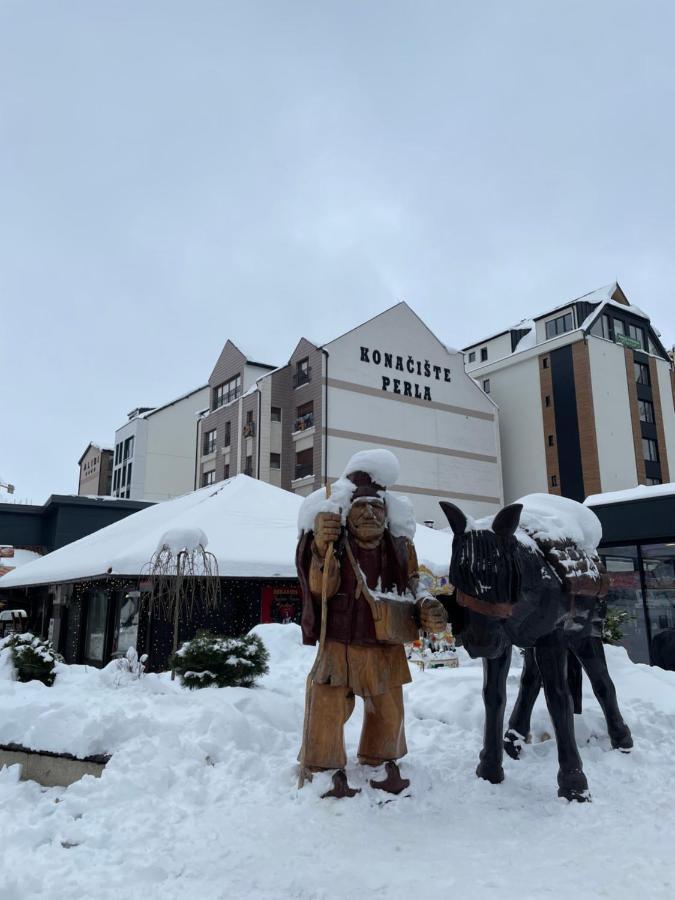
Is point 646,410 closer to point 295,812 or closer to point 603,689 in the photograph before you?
point 603,689

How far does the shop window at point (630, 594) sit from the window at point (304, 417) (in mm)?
20255

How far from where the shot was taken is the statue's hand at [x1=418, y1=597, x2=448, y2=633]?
4.96 metres

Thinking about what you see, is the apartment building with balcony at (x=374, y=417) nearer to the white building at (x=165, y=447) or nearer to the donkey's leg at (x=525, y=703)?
the white building at (x=165, y=447)

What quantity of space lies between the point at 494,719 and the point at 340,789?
4.31 ft

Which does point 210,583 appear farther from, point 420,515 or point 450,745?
point 420,515

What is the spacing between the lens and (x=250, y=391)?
35.8m

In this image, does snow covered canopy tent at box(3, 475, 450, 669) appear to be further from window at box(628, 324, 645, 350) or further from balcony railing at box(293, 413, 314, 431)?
window at box(628, 324, 645, 350)

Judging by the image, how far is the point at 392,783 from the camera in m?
4.83

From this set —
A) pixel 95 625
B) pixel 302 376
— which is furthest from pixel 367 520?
pixel 302 376

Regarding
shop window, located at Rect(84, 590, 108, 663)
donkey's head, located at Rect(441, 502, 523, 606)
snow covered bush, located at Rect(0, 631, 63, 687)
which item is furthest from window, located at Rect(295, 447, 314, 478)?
donkey's head, located at Rect(441, 502, 523, 606)

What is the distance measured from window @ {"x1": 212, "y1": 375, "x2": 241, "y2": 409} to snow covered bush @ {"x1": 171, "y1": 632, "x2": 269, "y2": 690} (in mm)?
31895

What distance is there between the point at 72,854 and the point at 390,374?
32084mm

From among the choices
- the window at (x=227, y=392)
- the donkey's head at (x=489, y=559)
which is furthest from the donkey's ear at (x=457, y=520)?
the window at (x=227, y=392)

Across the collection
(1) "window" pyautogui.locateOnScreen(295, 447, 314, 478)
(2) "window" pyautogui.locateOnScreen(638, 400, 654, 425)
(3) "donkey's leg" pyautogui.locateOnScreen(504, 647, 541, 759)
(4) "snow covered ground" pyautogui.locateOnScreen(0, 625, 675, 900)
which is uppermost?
(2) "window" pyautogui.locateOnScreen(638, 400, 654, 425)
